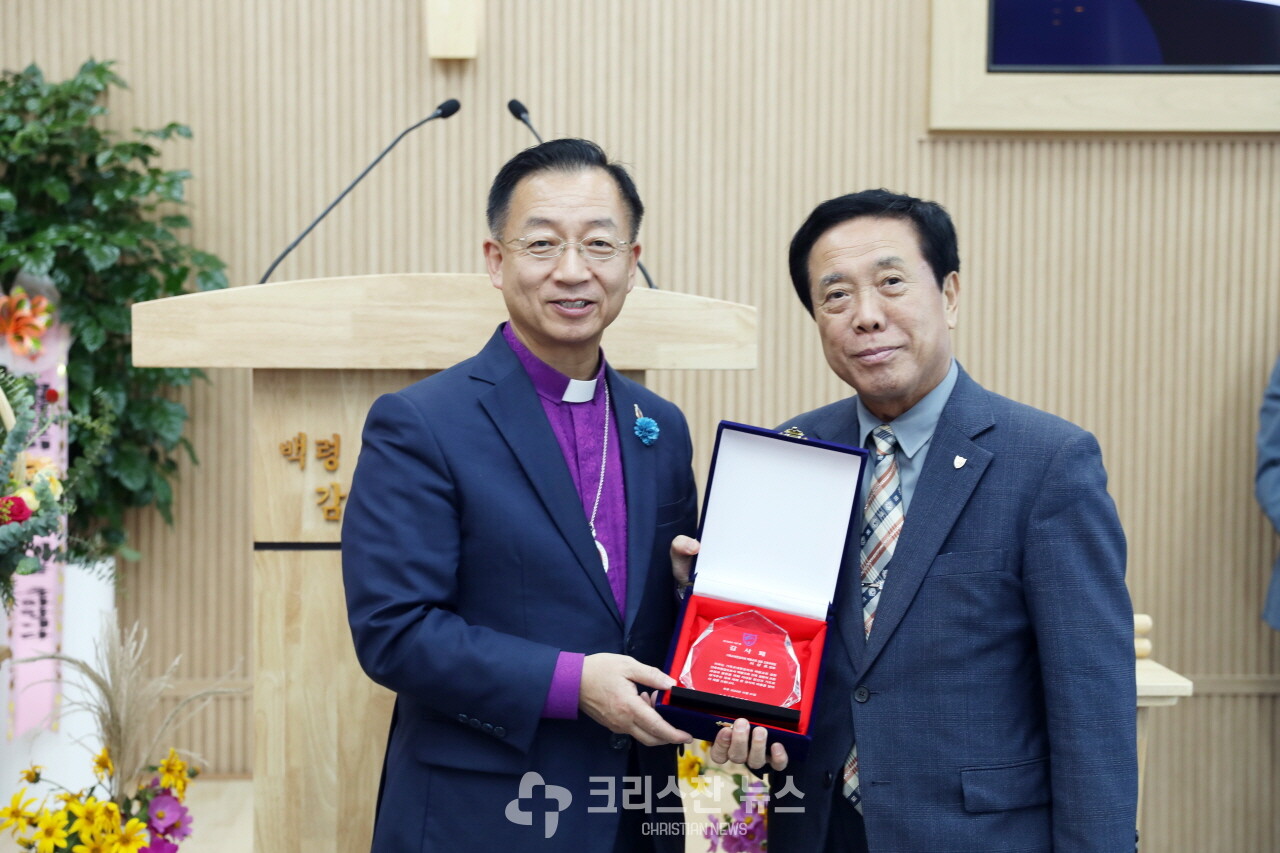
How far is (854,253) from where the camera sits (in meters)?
1.50

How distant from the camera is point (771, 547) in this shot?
4.92ft

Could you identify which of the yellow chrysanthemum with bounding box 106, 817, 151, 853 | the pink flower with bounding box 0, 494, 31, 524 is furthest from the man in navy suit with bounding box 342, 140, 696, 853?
the pink flower with bounding box 0, 494, 31, 524

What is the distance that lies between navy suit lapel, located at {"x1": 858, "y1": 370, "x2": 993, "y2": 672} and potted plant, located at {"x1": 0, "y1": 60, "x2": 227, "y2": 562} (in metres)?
2.49

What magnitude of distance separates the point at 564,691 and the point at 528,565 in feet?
0.56

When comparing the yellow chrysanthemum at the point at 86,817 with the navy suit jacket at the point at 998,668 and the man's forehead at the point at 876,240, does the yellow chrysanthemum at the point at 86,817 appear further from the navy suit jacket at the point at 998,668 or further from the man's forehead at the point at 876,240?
the man's forehead at the point at 876,240

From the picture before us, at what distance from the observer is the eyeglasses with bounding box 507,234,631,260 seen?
151 cm

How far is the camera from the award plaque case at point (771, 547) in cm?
140

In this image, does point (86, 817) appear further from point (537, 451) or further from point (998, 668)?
point (998, 668)

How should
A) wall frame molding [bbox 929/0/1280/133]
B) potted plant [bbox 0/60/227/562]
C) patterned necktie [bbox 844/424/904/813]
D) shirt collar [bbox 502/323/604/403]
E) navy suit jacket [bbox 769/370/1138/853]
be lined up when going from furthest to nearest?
wall frame molding [bbox 929/0/1280/133] < potted plant [bbox 0/60/227/562] < shirt collar [bbox 502/323/604/403] < patterned necktie [bbox 844/424/904/813] < navy suit jacket [bbox 769/370/1138/853]

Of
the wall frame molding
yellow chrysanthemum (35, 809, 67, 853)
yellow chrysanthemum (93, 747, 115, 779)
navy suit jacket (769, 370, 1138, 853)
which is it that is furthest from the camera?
the wall frame molding

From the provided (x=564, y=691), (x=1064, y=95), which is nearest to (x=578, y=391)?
(x=564, y=691)

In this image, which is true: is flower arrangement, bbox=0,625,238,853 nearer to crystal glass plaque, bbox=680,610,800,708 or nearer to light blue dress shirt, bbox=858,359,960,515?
crystal glass plaque, bbox=680,610,800,708

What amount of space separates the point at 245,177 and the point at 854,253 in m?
2.58

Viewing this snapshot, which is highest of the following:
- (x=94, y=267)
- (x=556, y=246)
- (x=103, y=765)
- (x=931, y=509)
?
(x=94, y=267)
